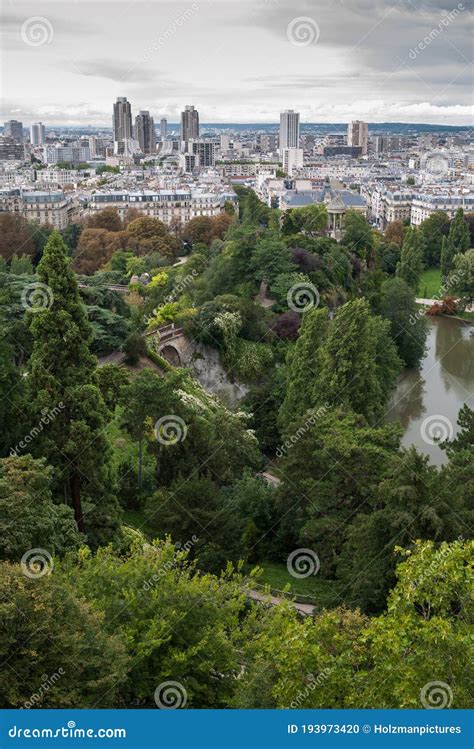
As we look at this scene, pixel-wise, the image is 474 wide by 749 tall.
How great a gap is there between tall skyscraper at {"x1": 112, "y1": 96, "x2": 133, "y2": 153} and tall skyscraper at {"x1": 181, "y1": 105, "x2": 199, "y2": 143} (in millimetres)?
12933

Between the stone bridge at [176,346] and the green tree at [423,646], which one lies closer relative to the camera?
the green tree at [423,646]

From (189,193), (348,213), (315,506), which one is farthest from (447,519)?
(189,193)

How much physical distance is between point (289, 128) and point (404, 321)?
158934mm

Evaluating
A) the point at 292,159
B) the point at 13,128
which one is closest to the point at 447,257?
the point at 292,159

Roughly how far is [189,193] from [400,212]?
18.8 meters

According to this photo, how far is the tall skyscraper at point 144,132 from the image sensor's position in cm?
18250

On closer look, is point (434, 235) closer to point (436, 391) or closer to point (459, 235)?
point (459, 235)

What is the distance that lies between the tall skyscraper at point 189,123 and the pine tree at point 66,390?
180 metres

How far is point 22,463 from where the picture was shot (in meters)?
11.8

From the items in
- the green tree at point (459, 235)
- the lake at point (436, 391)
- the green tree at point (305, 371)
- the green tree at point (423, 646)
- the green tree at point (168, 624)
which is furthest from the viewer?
the green tree at point (459, 235)

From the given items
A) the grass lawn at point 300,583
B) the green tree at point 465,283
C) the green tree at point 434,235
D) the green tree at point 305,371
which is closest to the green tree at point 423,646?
the grass lawn at point 300,583

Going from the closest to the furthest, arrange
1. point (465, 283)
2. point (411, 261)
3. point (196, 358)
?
1. point (196, 358)
2. point (465, 283)
3. point (411, 261)

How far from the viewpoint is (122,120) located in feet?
587

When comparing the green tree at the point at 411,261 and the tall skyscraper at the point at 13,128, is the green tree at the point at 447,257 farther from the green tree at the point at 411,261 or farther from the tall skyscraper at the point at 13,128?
the tall skyscraper at the point at 13,128
